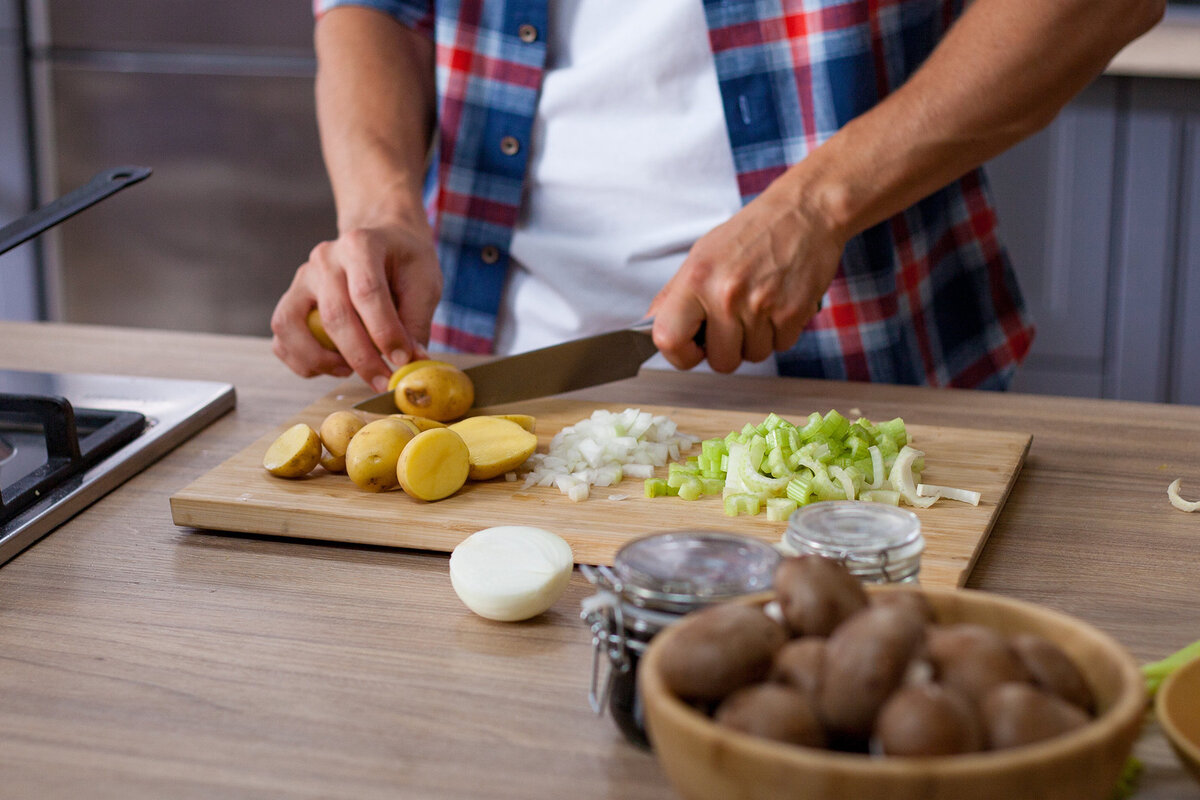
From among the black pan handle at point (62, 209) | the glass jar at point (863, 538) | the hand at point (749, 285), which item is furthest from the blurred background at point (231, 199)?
the glass jar at point (863, 538)

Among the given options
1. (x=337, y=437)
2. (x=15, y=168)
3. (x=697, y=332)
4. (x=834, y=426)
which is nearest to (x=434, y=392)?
(x=337, y=437)

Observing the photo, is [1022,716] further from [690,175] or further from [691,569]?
[690,175]

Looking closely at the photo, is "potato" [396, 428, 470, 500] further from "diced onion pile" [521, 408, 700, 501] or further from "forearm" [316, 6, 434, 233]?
"forearm" [316, 6, 434, 233]

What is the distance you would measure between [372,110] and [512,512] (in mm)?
827

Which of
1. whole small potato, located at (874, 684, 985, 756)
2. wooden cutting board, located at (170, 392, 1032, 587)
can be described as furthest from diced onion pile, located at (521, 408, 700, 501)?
whole small potato, located at (874, 684, 985, 756)

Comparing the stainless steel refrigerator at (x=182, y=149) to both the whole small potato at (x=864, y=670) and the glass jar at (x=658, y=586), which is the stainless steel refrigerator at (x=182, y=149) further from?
the whole small potato at (x=864, y=670)

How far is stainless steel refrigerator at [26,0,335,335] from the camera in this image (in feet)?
9.51

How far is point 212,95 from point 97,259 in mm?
531

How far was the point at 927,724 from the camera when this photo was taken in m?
0.46

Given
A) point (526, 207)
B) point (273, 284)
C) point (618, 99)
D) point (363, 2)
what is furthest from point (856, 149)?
point (273, 284)

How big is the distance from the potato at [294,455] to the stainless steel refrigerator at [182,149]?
1.93 metres

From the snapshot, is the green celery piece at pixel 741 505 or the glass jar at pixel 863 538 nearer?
the glass jar at pixel 863 538

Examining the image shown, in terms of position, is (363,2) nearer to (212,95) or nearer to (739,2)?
(739,2)

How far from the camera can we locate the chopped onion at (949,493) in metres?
1.00
